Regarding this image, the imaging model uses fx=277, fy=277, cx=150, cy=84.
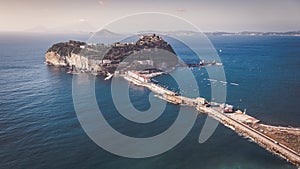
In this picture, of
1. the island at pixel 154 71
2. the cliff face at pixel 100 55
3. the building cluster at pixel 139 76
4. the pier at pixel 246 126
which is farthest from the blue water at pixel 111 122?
the cliff face at pixel 100 55

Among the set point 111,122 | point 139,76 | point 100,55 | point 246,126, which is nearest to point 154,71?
point 139,76

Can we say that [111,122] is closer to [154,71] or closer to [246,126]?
[246,126]

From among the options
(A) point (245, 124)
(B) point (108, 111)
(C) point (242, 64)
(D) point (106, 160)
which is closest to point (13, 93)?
(B) point (108, 111)

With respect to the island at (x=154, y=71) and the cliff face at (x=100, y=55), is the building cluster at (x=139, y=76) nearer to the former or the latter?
the island at (x=154, y=71)

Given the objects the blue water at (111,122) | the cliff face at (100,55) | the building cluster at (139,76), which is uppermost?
the cliff face at (100,55)

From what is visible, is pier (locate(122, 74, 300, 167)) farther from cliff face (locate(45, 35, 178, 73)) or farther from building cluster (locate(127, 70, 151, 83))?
cliff face (locate(45, 35, 178, 73))

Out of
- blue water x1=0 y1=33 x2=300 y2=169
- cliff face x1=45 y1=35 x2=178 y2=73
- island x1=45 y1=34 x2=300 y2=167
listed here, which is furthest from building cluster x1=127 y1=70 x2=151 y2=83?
cliff face x1=45 y1=35 x2=178 y2=73
